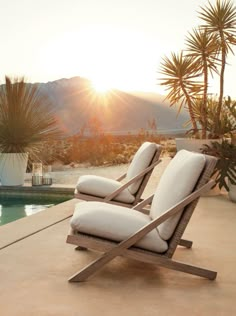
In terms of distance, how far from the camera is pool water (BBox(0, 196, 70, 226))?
5.86 meters

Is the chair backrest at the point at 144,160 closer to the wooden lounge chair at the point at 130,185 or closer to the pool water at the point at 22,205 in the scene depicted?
the wooden lounge chair at the point at 130,185

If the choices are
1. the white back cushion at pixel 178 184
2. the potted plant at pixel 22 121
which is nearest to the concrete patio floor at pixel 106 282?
the white back cushion at pixel 178 184

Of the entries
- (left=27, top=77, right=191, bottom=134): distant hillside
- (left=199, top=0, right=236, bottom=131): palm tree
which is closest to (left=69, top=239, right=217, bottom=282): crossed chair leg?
(left=199, top=0, right=236, bottom=131): palm tree

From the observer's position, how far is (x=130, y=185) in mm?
4703

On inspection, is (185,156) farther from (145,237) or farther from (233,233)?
(233,233)

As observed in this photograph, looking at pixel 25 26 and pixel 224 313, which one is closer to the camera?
pixel 224 313

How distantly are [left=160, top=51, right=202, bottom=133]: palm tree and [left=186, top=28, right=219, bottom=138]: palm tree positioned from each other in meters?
0.10

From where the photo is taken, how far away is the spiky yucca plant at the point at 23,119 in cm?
772

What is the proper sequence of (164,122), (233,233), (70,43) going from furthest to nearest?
(164,122)
(70,43)
(233,233)

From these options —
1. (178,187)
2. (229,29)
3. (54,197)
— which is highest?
(229,29)

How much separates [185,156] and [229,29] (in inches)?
177

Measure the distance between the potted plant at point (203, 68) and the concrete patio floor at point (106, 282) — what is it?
3.04m

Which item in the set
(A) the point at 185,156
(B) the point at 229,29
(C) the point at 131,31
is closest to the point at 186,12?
(C) the point at 131,31

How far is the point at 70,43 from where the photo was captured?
11031 millimetres
